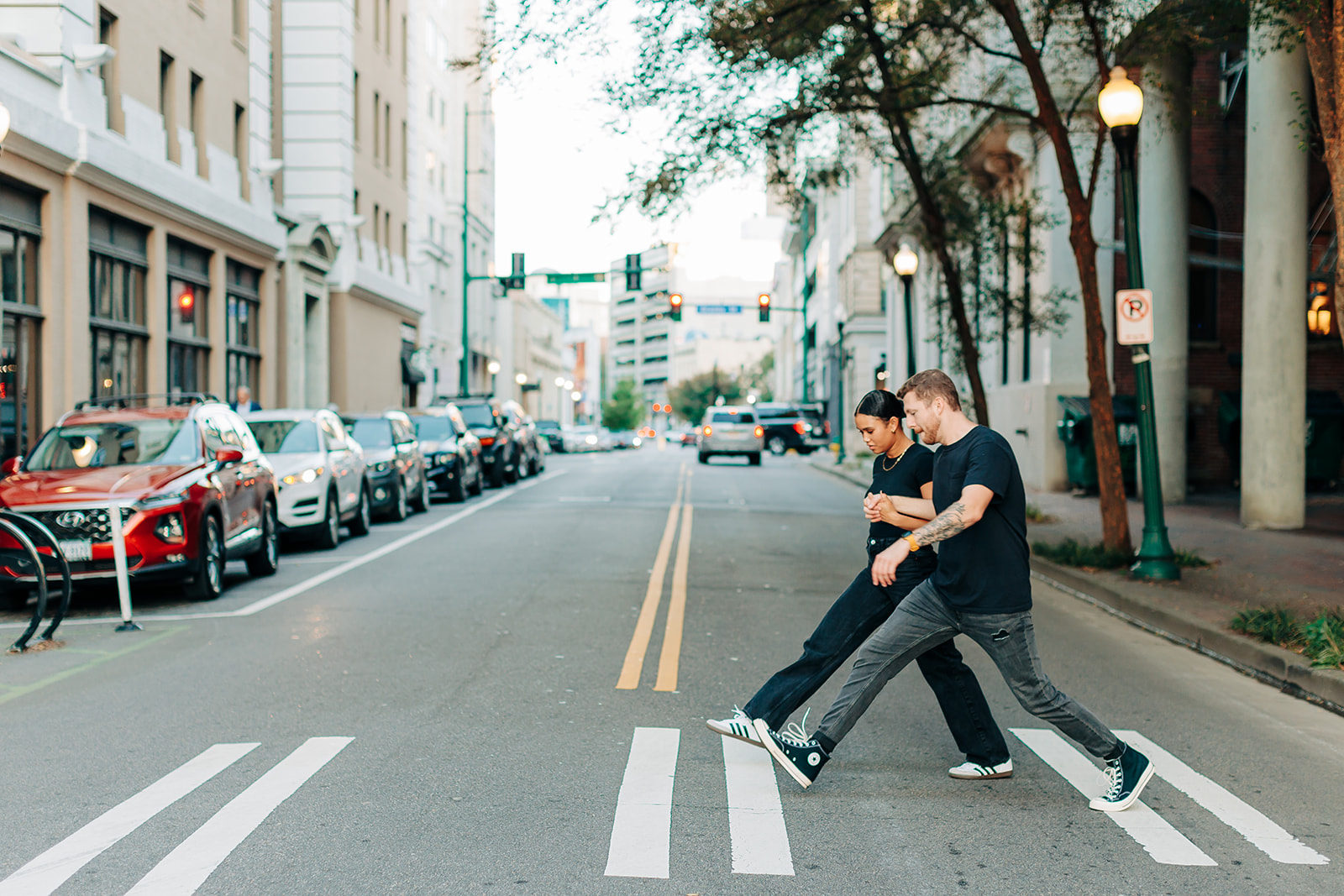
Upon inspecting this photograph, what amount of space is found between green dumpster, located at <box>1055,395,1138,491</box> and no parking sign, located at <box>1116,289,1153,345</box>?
955 centimetres

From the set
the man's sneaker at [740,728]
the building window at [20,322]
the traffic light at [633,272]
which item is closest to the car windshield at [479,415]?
the traffic light at [633,272]

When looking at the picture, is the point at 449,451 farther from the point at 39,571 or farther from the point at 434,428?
the point at 39,571

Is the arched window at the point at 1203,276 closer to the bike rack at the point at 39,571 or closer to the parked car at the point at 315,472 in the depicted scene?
the parked car at the point at 315,472

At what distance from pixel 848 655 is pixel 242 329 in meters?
25.8

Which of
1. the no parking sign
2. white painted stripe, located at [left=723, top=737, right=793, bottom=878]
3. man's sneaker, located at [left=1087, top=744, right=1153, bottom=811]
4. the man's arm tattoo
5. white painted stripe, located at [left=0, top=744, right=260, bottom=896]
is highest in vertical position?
the no parking sign

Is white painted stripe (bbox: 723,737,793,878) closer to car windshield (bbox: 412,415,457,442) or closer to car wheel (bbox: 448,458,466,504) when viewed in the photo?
car wheel (bbox: 448,458,466,504)

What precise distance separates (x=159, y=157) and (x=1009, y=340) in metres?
17.6

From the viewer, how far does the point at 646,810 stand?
210 inches

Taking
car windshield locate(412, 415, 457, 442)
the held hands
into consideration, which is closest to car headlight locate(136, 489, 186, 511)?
the held hands

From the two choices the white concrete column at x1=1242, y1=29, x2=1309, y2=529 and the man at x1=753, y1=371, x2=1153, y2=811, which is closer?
the man at x1=753, y1=371, x2=1153, y2=811

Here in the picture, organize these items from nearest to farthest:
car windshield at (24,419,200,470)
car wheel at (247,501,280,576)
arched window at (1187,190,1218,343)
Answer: car windshield at (24,419,200,470), car wheel at (247,501,280,576), arched window at (1187,190,1218,343)

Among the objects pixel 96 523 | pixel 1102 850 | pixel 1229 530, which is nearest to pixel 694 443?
pixel 1229 530

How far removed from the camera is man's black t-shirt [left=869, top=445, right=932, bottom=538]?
5.64m

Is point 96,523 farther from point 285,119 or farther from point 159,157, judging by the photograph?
point 285,119
